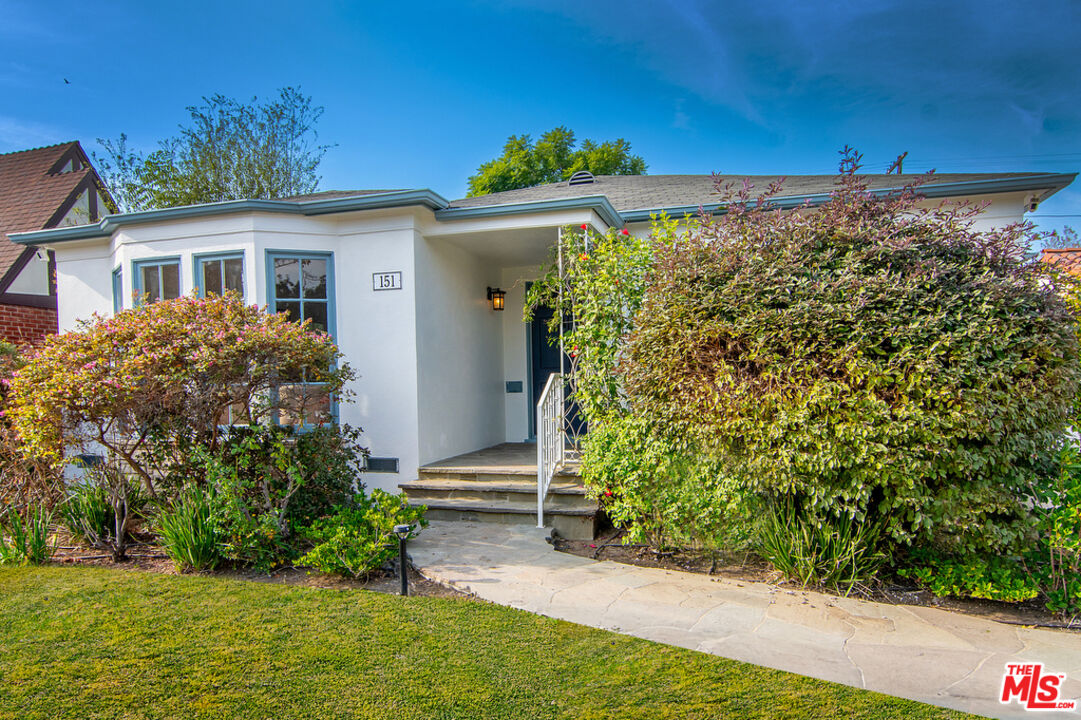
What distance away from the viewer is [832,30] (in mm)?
9578

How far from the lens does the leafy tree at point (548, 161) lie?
22500 millimetres

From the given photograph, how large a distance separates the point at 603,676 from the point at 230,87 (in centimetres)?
1654

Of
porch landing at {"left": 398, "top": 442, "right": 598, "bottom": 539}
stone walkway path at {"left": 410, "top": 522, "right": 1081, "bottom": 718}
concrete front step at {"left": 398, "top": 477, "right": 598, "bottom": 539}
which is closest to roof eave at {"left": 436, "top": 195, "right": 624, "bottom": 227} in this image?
porch landing at {"left": 398, "top": 442, "right": 598, "bottom": 539}

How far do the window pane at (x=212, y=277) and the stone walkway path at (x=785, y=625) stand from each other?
12.7ft

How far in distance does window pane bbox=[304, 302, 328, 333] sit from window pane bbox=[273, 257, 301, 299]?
0.18m

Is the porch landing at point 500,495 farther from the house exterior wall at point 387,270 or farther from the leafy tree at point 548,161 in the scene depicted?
the leafy tree at point 548,161

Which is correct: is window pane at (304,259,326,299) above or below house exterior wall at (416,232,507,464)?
above

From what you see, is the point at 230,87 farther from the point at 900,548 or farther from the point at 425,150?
the point at 900,548

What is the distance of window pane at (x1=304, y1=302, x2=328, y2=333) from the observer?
21.5ft

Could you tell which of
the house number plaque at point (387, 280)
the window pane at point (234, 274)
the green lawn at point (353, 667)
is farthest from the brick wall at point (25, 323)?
the green lawn at point (353, 667)

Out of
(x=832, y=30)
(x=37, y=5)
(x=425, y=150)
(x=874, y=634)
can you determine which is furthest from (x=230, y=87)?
(x=874, y=634)

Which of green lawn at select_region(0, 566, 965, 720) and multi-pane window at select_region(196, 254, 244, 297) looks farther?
multi-pane window at select_region(196, 254, 244, 297)

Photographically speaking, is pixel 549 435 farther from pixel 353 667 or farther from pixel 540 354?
pixel 353 667

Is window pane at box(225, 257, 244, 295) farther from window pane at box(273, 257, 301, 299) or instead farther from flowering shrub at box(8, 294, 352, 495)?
flowering shrub at box(8, 294, 352, 495)
